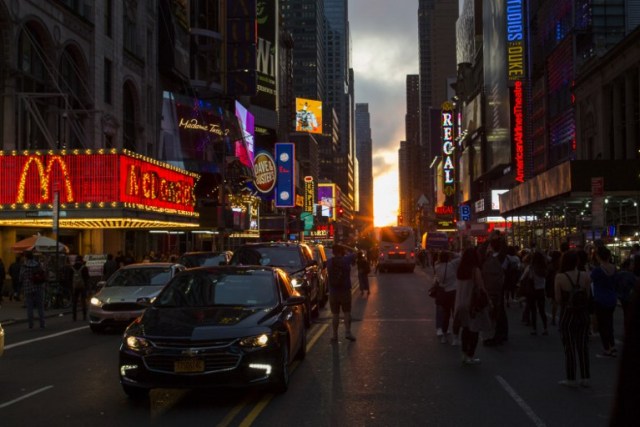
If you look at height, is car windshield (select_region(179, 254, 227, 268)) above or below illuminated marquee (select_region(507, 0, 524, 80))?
below

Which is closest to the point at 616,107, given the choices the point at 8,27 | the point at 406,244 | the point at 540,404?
the point at 406,244

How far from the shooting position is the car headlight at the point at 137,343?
7.89 metres

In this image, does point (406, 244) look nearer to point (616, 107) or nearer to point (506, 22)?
point (616, 107)

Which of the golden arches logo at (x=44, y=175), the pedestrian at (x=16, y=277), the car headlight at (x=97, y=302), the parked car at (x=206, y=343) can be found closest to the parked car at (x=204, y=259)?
the car headlight at (x=97, y=302)

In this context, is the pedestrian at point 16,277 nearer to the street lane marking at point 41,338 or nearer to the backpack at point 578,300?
the street lane marking at point 41,338

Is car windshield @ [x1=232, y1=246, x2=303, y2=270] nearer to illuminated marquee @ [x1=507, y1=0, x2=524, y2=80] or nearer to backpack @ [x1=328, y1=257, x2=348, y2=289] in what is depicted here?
backpack @ [x1=328, y1=257, x2=348, y2=289]

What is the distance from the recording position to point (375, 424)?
720 cm

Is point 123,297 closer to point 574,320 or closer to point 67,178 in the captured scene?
point 574,320

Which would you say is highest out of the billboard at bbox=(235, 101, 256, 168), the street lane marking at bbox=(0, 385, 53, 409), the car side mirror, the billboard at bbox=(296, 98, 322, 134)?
the billboard at bbox=(296, 98, 322, 134)

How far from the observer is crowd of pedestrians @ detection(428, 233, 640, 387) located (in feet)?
29.5

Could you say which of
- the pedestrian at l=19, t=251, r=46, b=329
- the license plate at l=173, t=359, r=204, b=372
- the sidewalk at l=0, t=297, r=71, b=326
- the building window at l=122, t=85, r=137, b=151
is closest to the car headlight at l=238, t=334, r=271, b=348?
the license plate at l=173, t=359, r=204, b=372

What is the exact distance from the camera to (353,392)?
8.88 m

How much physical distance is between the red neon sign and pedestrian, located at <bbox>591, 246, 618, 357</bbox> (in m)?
60.2

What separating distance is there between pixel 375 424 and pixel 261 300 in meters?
2.81
